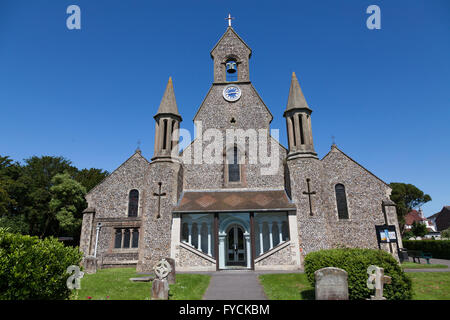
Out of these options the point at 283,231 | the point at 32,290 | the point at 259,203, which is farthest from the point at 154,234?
the point at 32,290

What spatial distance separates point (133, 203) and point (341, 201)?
17.7 meters

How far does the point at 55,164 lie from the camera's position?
36.0 metres

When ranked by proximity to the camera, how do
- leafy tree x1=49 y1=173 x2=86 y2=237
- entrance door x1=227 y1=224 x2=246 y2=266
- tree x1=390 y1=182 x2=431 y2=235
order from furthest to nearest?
1. tree x1=390 y1=182 x2=431 y2=235
2. leafy tree x1=49 y1=173 x2=86 y2=237
3. entrance door x1=227 y1=224 x2=246 y2=266

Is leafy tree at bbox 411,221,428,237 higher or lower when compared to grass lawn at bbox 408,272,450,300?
higher

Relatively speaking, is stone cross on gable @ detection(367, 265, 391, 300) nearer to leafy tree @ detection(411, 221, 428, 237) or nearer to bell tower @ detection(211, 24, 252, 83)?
bell tower @ detection(211, 24, 252, 83)

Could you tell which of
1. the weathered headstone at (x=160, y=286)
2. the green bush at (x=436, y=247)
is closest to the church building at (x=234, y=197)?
the weathered headstone at (x=160, y=286)

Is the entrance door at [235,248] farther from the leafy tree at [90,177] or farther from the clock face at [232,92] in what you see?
the leafy tree at [90,177]

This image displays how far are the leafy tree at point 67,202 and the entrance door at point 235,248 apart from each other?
19.4 metres

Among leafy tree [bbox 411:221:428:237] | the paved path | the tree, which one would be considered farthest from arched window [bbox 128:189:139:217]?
the tree

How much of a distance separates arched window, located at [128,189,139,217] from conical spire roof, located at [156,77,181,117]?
7569mm

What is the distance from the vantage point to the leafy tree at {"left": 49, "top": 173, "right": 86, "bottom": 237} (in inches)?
1098
